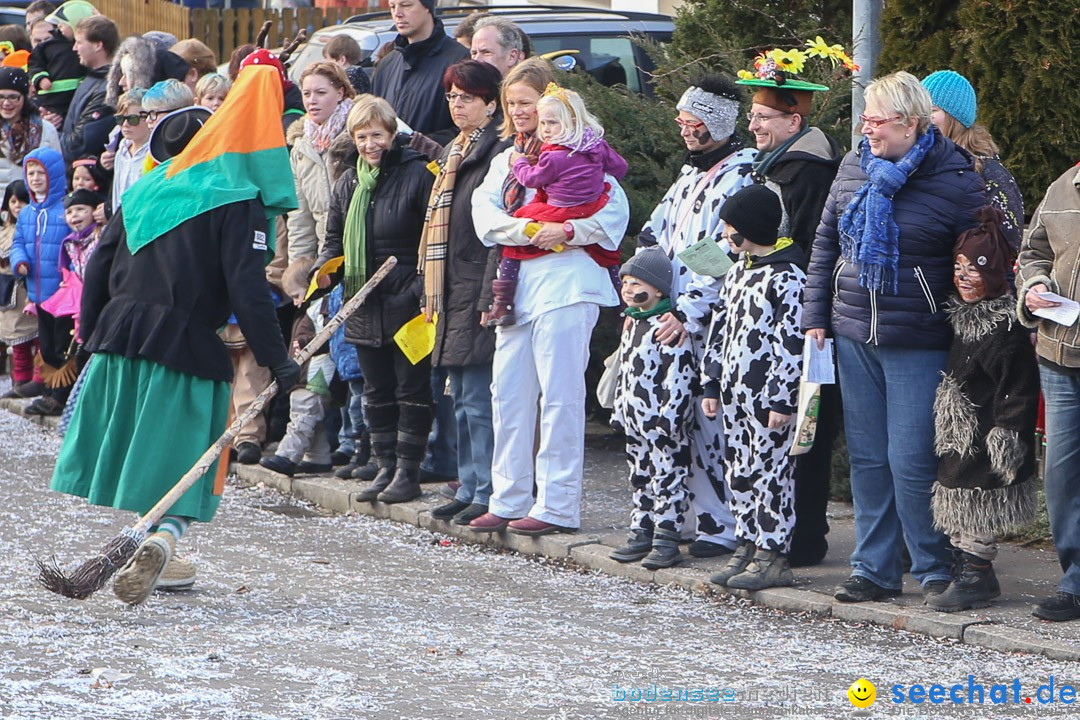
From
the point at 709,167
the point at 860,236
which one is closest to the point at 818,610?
the point at 860,236

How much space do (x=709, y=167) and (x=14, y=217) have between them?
23.7 feet

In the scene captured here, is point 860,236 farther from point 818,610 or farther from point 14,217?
point 14,217

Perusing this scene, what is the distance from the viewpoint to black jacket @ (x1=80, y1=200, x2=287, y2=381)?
22.3 ft

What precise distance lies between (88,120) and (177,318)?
238 inches

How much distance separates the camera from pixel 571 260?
25.9ft

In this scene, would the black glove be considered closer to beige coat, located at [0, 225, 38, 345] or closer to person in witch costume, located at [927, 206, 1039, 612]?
person in witch costume, located at [927, 206, 1039, 612]

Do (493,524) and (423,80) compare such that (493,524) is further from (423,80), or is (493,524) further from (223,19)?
(223,19)

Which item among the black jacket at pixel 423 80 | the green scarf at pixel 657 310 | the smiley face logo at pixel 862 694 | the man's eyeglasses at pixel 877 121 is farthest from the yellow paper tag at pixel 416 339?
the smiley face logo at pixel 862 694

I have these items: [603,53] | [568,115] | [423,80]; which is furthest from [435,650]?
[603,53]

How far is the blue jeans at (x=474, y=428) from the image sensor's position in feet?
27.6

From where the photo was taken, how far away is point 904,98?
6.47 metres

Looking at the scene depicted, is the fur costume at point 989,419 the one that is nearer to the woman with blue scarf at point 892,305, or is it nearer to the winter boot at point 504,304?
the woman with blue scarf at point 892,305

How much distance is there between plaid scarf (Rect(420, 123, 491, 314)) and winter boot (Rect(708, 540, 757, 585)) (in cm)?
207

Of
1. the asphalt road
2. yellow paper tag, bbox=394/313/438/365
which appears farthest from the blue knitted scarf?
yellow paper tag, bbox=394/313/438/365
